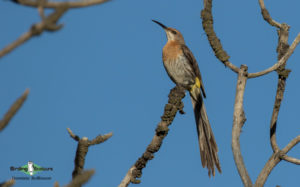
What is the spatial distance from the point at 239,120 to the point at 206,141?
303 centimetres

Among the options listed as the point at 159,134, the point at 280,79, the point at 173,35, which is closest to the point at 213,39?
the point at 280,79

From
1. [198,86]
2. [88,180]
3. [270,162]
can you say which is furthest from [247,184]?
[198,86]

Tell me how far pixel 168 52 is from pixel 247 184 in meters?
5.48

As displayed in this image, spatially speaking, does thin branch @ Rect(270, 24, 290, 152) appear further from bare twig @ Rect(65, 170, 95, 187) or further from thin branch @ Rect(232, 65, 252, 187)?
bare twig @ Rect(65, 170, 95, 187)

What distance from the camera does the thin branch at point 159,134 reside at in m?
4.60

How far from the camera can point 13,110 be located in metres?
2.06

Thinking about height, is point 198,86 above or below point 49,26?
above

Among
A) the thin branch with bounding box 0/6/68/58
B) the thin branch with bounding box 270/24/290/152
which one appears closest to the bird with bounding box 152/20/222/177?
the thin branch with bounding box 270/24/290/152

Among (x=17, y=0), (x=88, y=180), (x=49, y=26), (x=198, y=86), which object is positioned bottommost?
(x=88, y=180)

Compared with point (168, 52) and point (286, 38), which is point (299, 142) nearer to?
point (286, 38)

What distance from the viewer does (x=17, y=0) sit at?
1.92m

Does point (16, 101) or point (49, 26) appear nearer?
point (49, 26)

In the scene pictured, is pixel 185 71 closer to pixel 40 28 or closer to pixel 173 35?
pixel 173 35

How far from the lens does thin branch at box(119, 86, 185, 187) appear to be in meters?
4.60
